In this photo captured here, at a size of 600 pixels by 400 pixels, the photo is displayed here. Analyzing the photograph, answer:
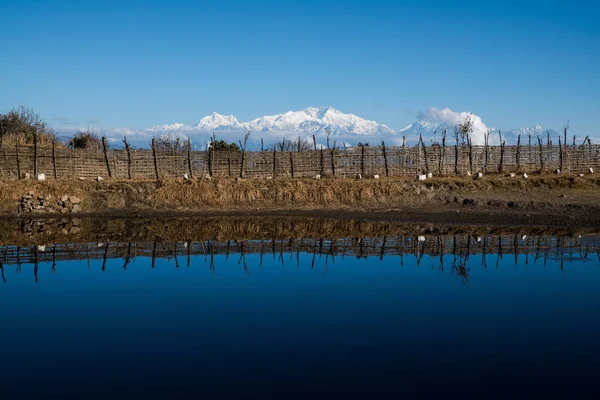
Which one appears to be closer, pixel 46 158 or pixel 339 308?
pixel 339 308

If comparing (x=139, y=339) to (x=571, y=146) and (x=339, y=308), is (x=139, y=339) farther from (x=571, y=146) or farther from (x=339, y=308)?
(x=571, y=146)

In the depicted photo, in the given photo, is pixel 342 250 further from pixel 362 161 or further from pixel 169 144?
pixel 169 144

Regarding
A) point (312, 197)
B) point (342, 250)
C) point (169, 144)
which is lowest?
point (342, 250)

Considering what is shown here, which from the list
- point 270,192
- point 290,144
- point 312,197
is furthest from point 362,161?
point 290,144

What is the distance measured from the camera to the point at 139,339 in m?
10.7

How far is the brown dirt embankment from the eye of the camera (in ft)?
97.4

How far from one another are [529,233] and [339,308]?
12935 millimetres

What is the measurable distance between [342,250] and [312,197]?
11715 mm

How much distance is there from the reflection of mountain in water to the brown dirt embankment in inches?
256

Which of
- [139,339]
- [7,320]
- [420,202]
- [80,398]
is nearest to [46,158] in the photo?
[420,202]

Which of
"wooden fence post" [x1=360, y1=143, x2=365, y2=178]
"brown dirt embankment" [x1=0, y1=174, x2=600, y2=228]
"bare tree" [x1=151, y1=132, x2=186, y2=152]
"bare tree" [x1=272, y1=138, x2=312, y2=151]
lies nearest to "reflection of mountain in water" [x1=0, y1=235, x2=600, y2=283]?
"brown dirt embankment" [x1=0, y1=174, x2=600, y2=228]

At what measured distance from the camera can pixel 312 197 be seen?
105 feet

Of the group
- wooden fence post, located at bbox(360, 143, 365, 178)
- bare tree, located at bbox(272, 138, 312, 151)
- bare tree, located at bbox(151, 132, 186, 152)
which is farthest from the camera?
bare tree, located at bbox(151, 132, 186, 152)

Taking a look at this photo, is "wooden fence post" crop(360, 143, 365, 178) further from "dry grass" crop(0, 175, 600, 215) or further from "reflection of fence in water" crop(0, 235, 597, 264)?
"reflection of fence in water" crop(0, 235, 597, 264)
